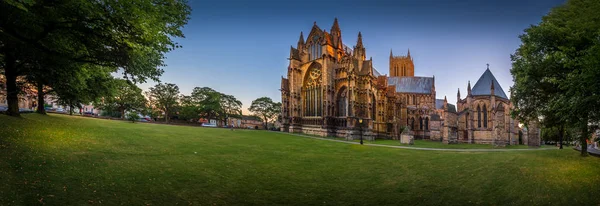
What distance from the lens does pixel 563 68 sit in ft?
42.3

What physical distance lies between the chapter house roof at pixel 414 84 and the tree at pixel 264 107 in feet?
115

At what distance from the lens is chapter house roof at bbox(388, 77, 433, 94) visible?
58594mm

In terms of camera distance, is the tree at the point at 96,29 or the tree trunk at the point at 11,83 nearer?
the tree at the point at 96,29

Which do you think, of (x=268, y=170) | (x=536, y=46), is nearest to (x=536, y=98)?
(x=536, y=46)

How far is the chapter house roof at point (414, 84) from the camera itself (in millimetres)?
58594

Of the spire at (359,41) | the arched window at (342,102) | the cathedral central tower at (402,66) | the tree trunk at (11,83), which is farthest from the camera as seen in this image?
the cathedral central tower at (402,66)

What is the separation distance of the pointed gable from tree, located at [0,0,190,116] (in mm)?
48161

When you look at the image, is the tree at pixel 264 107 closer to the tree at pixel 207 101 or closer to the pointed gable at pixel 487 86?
the tree at pixel 207 101

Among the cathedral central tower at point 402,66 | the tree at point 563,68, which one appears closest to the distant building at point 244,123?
the cathedral central tower at point 402,66

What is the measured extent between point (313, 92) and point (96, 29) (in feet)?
120

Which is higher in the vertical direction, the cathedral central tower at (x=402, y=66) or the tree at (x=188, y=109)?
the cathedral central tower at (x=402, y=66)

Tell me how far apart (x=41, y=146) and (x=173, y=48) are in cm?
608

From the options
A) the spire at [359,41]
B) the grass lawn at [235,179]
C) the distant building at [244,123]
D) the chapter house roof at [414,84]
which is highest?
the spire at [359,41]

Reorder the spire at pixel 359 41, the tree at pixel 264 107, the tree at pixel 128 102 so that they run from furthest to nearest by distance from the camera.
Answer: the tree at pixel 264 107
the tree at pixel 128 102
the spire at pixel 359 41
